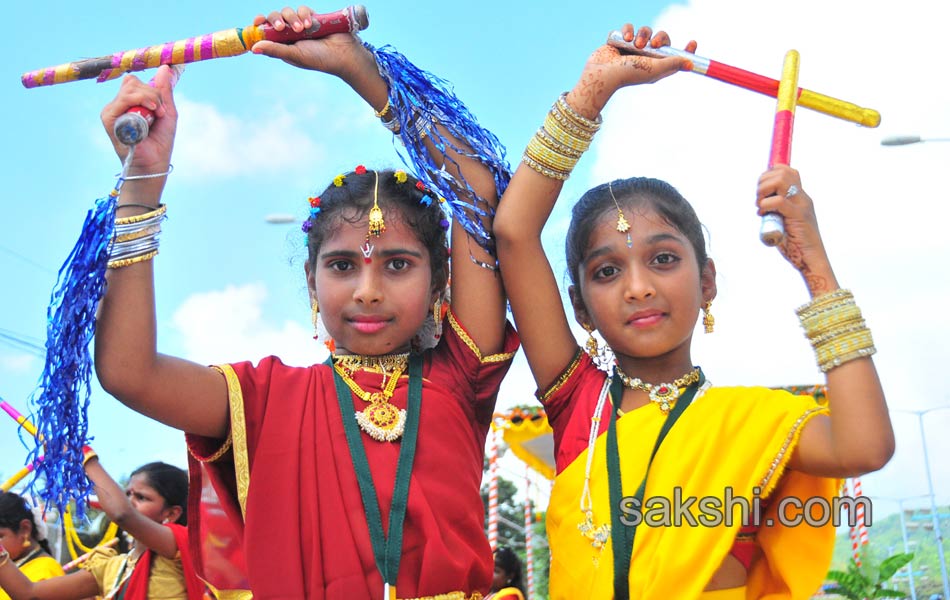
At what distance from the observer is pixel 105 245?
2.35 metres

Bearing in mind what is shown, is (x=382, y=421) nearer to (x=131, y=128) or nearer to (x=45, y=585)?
(x=131, y=128)

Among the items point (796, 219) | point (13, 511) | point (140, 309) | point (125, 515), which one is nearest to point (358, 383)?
point (140, 309)

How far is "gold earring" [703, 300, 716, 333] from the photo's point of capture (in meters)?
3.11

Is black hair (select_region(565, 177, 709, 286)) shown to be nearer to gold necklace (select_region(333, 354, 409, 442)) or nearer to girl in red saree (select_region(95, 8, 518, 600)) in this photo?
girl in red saree (select_region(95, 8, 518, 600))

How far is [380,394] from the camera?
282 centimetres

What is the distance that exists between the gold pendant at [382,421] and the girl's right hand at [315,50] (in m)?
1.05

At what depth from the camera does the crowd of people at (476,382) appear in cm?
249

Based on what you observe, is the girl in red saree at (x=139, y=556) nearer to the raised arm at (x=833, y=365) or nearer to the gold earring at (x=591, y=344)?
the gold earring at (x=591, y=344)

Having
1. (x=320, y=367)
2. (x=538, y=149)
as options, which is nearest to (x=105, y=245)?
(x=320, y=367)

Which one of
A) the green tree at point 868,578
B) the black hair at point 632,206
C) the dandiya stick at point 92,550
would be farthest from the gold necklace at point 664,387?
the green tree at point 868,578

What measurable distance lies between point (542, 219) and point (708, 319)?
2.17 feet

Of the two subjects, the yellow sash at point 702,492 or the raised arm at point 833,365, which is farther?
the yellow sash at point 702,492

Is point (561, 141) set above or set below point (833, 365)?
above

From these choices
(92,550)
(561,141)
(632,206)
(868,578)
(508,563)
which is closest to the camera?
(561,141)
